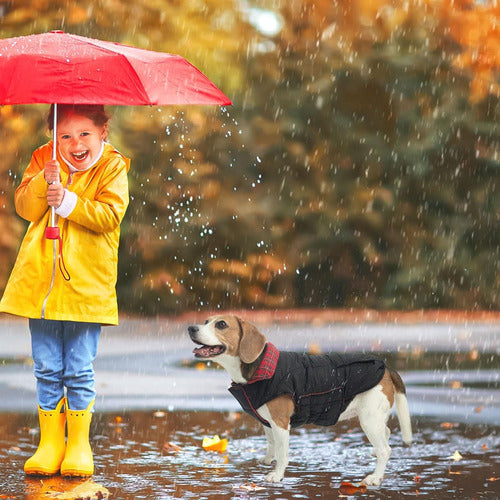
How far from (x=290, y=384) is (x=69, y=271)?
128cm

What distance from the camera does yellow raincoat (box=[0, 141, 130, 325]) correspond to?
632 cm

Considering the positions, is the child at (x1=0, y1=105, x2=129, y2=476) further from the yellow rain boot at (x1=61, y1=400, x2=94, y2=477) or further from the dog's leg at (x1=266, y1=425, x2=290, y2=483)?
the dog's leg at (x1=266, y1=425, x2=290, y2=483)

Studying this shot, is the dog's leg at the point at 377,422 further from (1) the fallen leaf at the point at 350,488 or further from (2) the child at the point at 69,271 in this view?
(2) the child at the point at 69,271

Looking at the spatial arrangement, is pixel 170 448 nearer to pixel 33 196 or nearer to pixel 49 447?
pixel 49 447

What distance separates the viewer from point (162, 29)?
16.7 metres

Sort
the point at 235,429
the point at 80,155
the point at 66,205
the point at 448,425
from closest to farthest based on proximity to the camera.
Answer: the point at 66,205, the point at 80,155, the point at 235,429, the point at 448,425

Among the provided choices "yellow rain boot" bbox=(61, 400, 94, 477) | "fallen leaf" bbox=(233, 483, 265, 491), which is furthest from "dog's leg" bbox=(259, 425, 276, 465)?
"yellow rain boot" bbox=(61, 400, 94, 477)

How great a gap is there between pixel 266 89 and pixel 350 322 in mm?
4324

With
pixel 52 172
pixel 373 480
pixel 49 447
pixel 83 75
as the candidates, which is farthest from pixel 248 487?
pixel 83 75

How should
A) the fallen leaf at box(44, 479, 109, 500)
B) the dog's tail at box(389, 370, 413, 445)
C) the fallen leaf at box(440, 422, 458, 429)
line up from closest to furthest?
the fallen leaf at box(44, 479, 109, 500) < the dog's tail at box(389, 370, 413, 445) < the fallen leaf at box(440, 422, 458, 429)

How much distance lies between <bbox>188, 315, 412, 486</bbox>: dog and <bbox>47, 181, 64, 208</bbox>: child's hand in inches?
37.3

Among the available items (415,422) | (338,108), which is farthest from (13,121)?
(415,422)

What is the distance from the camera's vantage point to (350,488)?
243 inches

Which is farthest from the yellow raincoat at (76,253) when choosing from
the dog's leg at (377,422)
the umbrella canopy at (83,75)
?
the dog's leg at (377,422)
